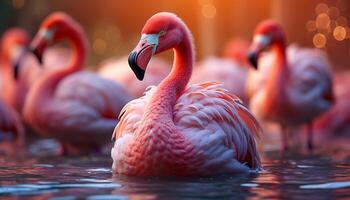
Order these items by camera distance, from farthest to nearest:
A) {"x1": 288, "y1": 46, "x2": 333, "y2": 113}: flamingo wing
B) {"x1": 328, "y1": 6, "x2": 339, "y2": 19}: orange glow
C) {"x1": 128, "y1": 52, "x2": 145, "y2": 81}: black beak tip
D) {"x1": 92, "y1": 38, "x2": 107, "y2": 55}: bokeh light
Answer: {"x1": 92, "y1": 38, "x2": 107, "y2": 55}: bokeh light < {"x1": 328, "y1": 6, "x2": 339, "y2": 19}: orange glow < {"x1": 288, "y1": 46, "x2": 333, "y2": 113}: flamingo wing < {"x1": 128, "y1": 52, "x2": 145, "y2": 81}: black beak tip

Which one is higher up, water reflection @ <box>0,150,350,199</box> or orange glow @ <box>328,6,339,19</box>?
orange glow @ <box>328,6,339,19</box>

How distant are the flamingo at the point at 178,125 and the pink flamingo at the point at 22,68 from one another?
7.21m

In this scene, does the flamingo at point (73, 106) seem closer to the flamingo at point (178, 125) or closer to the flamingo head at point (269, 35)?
the flamingo head at point (269, 35)

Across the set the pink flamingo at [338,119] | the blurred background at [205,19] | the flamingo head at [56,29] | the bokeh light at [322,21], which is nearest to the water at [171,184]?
the flamingo head at [56,29]

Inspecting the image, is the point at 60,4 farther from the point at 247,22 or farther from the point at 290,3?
the point at 290,3

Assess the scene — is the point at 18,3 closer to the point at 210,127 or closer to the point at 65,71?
the point at 65,71

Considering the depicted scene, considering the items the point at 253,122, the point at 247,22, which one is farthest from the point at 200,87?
the point at 247,22

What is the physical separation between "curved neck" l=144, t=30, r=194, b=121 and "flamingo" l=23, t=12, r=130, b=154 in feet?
9.89

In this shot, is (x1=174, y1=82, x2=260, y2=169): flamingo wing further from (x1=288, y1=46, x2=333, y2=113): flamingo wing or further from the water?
(x1=288, y1=46, x2=333, y2=113): flamingo wing

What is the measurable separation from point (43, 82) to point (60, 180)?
3523 mm

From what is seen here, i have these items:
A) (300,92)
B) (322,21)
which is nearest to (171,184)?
(300,92)

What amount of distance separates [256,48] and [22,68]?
574 centimetres

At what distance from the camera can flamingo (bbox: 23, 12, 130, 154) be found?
29.0ft

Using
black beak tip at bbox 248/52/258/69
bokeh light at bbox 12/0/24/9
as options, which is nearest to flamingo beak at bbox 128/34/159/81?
black beak tip at bbox 248/52/258/69
